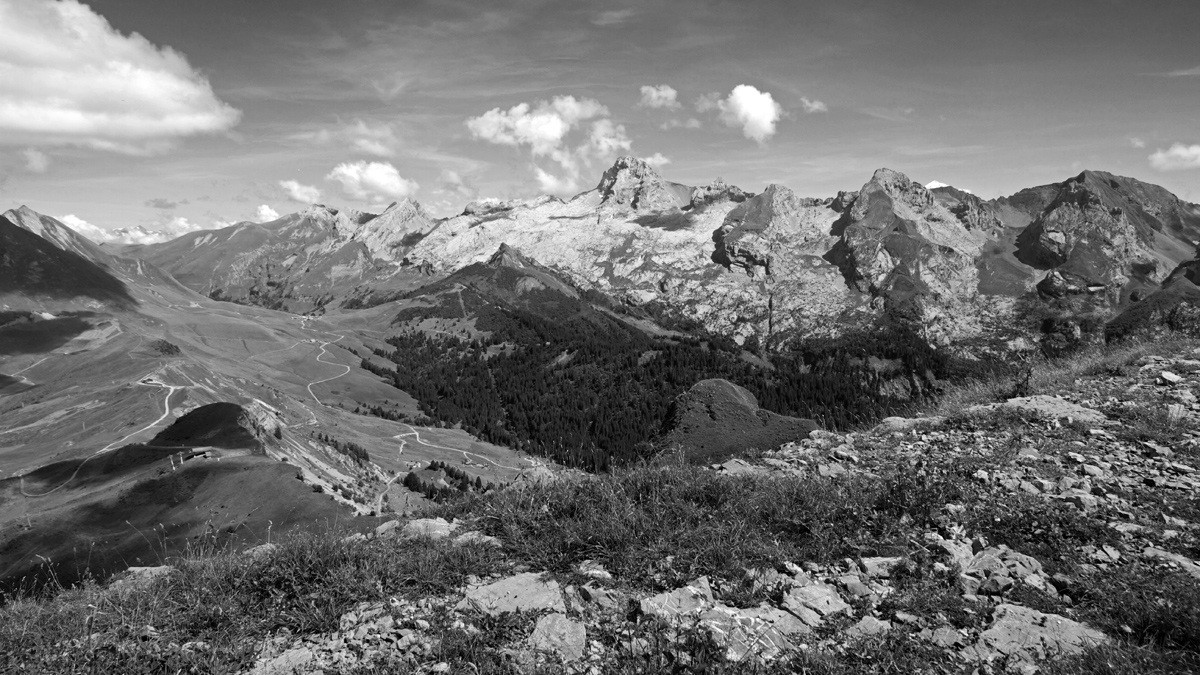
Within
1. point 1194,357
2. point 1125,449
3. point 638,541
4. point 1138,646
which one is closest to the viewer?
point 1138,646

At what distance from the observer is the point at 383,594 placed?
7.26 m

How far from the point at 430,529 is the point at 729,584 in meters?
5.56

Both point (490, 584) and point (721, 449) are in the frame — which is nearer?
point (490, 584)

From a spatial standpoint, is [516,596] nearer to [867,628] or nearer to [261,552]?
[867,628]

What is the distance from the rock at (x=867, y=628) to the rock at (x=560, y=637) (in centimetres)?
301

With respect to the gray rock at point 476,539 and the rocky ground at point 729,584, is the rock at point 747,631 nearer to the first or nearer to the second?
the rocky ground at point 729,584

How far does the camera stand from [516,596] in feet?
23.6

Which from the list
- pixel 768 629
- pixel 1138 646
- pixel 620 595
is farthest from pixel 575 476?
pixel 1138 646

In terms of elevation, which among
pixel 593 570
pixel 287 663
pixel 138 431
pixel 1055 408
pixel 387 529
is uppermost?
pixel 1055 408

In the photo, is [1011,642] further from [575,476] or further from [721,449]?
[721,449]

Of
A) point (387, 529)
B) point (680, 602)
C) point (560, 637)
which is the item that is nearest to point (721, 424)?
point (387, 529)

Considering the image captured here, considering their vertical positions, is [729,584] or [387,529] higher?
[729,584]

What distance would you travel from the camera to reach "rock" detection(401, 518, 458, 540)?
9.44 metres

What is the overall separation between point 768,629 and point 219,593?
7.11 m
